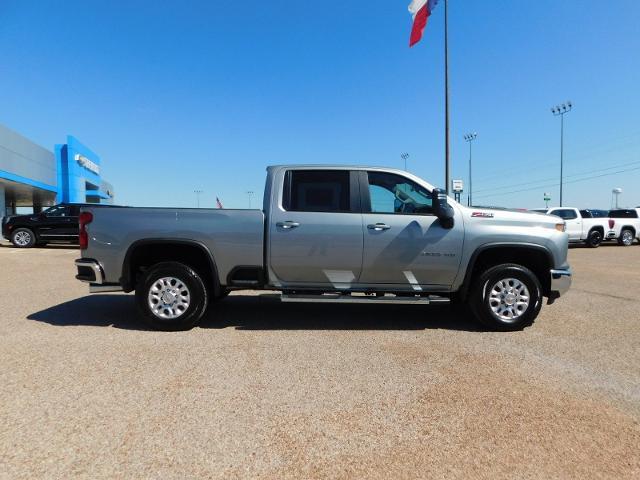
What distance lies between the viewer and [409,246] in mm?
5043

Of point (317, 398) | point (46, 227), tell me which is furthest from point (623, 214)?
point (46, 227)

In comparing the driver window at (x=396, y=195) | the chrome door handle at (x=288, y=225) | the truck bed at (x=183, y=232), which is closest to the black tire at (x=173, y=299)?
the truck bed at (x=183, y=232)

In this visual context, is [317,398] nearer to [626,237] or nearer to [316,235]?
[316,235]

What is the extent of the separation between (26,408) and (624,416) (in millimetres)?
4203

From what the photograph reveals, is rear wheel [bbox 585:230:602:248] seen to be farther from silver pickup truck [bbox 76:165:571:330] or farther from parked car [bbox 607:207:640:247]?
silver pickup truck [bbox 76:165:571:330]

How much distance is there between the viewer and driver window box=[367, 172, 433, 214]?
16.9 ft

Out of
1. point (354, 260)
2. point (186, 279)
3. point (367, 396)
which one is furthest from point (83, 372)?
point (354, 260)

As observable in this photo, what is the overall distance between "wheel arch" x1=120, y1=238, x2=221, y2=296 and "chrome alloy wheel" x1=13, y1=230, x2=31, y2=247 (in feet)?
47.0

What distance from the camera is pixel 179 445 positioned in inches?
99.5

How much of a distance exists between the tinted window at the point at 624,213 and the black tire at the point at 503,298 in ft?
67.6

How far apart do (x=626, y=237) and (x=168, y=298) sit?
23.3 metres

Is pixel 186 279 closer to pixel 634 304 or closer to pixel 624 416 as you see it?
pixel 624 416

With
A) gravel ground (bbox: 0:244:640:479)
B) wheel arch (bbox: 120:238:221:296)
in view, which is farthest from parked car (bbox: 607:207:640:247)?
wheel arch (bbox: 120:238:221:296)

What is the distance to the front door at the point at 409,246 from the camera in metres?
5.03
